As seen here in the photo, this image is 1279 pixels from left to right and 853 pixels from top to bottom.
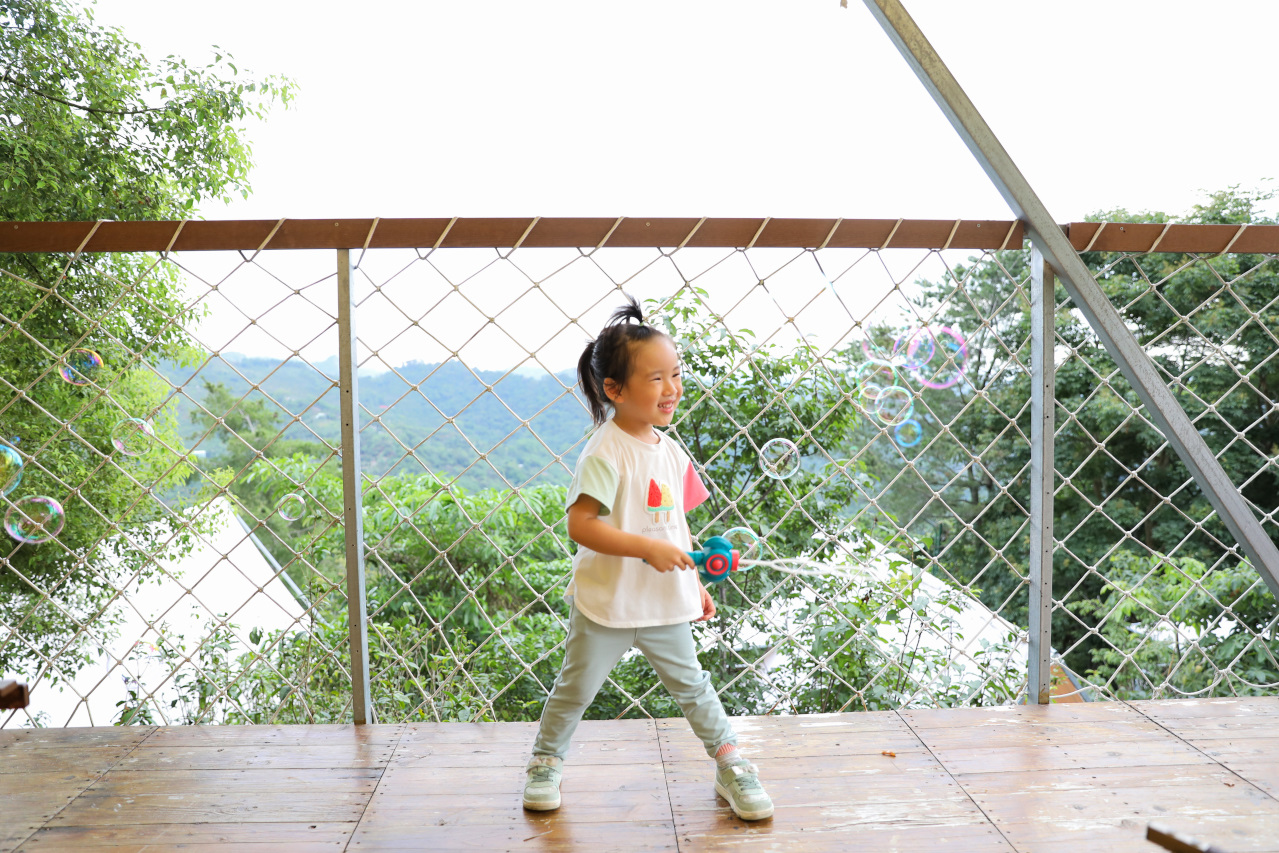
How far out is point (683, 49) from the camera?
7957 mm

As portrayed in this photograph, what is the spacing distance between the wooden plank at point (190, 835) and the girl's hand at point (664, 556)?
24.1 inches

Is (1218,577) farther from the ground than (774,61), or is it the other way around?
(774,61)

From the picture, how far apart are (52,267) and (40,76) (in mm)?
875

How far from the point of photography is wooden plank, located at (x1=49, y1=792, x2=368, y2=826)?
138 cm

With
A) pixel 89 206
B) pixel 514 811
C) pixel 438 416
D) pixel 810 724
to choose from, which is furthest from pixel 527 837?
pixel 438 416

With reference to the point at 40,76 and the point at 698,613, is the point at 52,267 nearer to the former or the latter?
the point at 40,76

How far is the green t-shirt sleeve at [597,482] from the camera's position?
1.33 m

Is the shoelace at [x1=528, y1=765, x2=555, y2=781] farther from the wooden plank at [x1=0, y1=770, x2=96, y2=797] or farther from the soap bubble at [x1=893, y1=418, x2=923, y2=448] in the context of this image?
the soap bubble at [x1=893, y1=418, x2=923, y2=448]

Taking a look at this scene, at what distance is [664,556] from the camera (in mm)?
1301

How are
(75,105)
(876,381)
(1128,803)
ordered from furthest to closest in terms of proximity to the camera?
(75,105), (876,381), (1128,803)

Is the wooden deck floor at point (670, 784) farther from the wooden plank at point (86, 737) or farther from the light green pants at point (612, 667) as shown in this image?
the light green pants at point (612, 667)

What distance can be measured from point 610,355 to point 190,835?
3.13 feet

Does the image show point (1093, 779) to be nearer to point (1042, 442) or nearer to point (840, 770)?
point (840, 770)

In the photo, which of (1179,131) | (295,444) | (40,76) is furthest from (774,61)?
(40,76)
